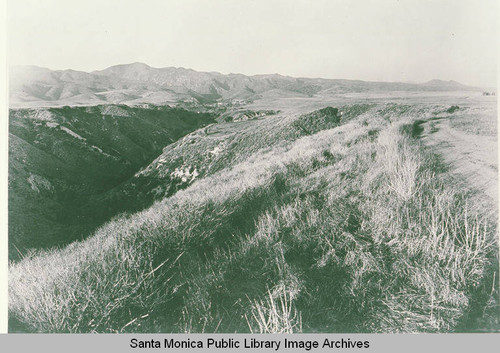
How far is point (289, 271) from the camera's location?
12.3 feet

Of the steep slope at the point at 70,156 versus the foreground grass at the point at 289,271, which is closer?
the foreground grass at the point at 289,271

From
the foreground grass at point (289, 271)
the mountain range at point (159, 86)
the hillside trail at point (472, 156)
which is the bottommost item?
the foreground grass at point (289, 271)

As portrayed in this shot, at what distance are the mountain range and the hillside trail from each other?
1055mm

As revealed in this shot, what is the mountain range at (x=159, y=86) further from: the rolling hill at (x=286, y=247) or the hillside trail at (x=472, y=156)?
the hillside trail at (x=472, y=156)

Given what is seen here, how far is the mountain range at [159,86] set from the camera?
24.1ft

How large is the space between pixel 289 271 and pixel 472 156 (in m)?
4.15

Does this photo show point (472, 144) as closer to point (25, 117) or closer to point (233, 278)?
point (233, 278)

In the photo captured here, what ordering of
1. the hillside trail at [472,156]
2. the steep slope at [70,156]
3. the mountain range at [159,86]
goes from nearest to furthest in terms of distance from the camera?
the hillside trail at [472,156], the steep slope at [70,156], the mountain range at [159,86]

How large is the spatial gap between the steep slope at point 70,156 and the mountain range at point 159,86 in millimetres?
513

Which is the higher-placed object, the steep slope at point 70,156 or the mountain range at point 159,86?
the mountain range at point 159,86

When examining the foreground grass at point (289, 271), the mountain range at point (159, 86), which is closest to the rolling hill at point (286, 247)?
the foreground grass at point (289, 271)

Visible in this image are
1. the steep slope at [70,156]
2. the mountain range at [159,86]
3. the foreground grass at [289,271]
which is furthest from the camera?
A: the mountain range at [159,86]

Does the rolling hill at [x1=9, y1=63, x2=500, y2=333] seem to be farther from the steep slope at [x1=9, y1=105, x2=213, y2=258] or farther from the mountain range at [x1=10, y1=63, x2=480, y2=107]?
the mountain range at [x1=10, y1=63, x2=480, y2=107]

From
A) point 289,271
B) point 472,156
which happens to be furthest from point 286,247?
point 472,156
